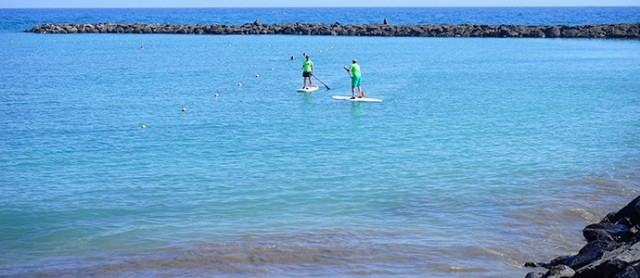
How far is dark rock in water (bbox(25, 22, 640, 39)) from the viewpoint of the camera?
69125mm

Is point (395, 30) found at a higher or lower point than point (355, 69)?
lower

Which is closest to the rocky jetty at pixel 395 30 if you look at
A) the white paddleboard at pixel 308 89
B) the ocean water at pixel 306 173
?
the ocean water at pixel 306 173

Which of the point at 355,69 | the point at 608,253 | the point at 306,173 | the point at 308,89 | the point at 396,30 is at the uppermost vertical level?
the point at 355,69

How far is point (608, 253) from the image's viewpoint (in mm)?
10406

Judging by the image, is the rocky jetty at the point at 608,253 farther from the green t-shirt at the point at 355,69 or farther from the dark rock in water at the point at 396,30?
the dark rock in water at the point at 396,30

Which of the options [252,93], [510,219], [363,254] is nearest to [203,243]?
[363,254]

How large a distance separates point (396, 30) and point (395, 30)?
9cm

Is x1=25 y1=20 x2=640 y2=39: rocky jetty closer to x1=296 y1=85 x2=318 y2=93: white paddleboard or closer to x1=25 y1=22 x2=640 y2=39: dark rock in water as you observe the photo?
x1=25 y1=22 x2=640 y2=39: dark rock in water

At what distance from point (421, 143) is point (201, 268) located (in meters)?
11.1

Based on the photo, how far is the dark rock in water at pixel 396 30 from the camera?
227 ft

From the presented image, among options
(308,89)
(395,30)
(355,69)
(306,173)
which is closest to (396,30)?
(395,30)

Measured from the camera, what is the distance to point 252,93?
33281 millimetres

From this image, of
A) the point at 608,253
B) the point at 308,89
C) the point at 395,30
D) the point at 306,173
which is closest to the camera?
the point at 608,253

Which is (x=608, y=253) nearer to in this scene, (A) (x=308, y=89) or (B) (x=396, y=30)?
(A) (x=308, y=89)
